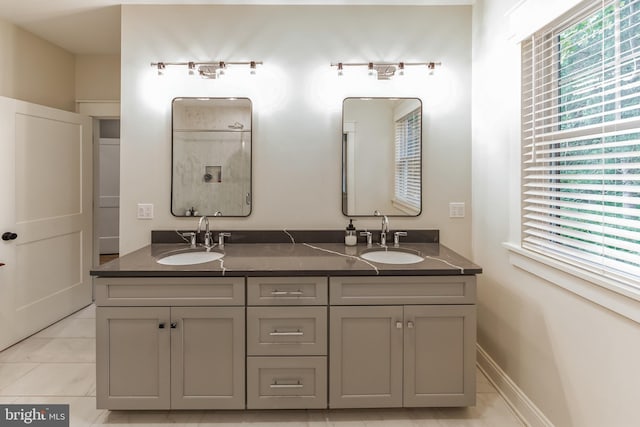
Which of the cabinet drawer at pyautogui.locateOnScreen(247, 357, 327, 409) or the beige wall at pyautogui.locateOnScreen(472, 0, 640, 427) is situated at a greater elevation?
the beige wall at pyautogui.locateOnScreen(472, 0, 640, 427)

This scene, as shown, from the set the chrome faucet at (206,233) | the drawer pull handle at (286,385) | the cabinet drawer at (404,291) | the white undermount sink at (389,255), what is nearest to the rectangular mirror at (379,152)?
the white undermount sink at (389,255)

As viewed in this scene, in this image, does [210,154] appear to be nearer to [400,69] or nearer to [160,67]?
[160,67]

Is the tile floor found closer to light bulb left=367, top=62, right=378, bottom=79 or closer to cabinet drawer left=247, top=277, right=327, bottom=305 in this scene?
cabinet drawer left=247, top=277, right=327, bottom=305

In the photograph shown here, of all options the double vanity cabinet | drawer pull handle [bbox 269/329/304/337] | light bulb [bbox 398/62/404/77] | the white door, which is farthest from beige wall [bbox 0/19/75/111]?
light bulb [bbox 398/62/404/77]

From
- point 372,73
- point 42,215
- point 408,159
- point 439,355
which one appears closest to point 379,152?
point 408,159

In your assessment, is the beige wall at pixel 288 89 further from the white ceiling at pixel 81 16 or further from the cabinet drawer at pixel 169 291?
the cabinet drawer at pixel 169 291

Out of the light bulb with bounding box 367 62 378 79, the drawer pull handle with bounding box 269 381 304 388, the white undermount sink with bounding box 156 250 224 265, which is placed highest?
the light bulb with bounding box 367 62 378 79

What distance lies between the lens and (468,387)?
201cm

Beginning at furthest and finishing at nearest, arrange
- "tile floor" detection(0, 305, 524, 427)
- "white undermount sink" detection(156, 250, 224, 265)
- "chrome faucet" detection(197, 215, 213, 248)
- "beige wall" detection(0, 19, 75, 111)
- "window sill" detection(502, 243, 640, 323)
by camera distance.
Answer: "beige wall" detection(0, 19, 75, 111) → "chrome faucet" detection(197, 215, 213, 248) → "white undermount sink" detection(156, 250, 224, 265) → "tile floor" detection(0, 305, 524, 427) → "window sill" detection(502, 243, 640, 323)

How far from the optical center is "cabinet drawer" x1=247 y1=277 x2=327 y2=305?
1978 mm

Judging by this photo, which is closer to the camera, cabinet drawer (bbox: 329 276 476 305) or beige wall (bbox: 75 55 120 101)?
cabinet drawer (bbox: 329 276 476 305)

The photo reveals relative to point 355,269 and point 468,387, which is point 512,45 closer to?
point 355,269

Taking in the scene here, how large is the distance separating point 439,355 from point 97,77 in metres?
3.74

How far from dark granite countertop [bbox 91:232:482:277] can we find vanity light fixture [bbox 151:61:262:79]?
1.19 meters
